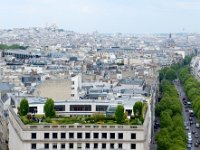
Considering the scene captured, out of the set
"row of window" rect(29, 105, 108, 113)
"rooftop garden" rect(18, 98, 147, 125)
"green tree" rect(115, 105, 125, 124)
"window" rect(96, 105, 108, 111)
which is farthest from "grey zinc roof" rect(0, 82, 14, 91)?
"green tree" rect(115, 105, 125, 124)

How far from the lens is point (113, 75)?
13475 centimetres

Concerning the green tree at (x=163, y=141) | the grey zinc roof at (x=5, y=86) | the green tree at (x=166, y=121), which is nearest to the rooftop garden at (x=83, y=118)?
the green tree at (x=163, y=141)

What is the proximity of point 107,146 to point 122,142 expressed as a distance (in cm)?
137

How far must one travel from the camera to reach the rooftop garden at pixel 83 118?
59.6 m

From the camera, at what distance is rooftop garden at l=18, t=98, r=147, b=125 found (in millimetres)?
59594

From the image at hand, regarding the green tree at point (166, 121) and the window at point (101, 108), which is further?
the green tree at point (166, 121)

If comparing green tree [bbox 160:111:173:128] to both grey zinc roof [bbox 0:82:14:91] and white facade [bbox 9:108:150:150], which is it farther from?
white facade [bbox 9:108:150:150]

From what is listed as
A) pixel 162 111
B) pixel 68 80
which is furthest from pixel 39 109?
pixel 162 111

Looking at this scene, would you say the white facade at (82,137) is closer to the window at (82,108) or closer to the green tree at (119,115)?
the green tree at (119,115)

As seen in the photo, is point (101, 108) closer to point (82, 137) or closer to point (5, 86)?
point (82, 137)

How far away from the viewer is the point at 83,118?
61.3 m

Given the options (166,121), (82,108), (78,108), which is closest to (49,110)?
(78,108)

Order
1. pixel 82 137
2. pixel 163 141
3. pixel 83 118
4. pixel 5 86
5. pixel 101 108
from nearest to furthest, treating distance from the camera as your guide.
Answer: pixel 82 137
pixel 83 118
pixel 101 108
pixel 163 141
pixel 5 86

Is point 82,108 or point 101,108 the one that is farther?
point 101,108
